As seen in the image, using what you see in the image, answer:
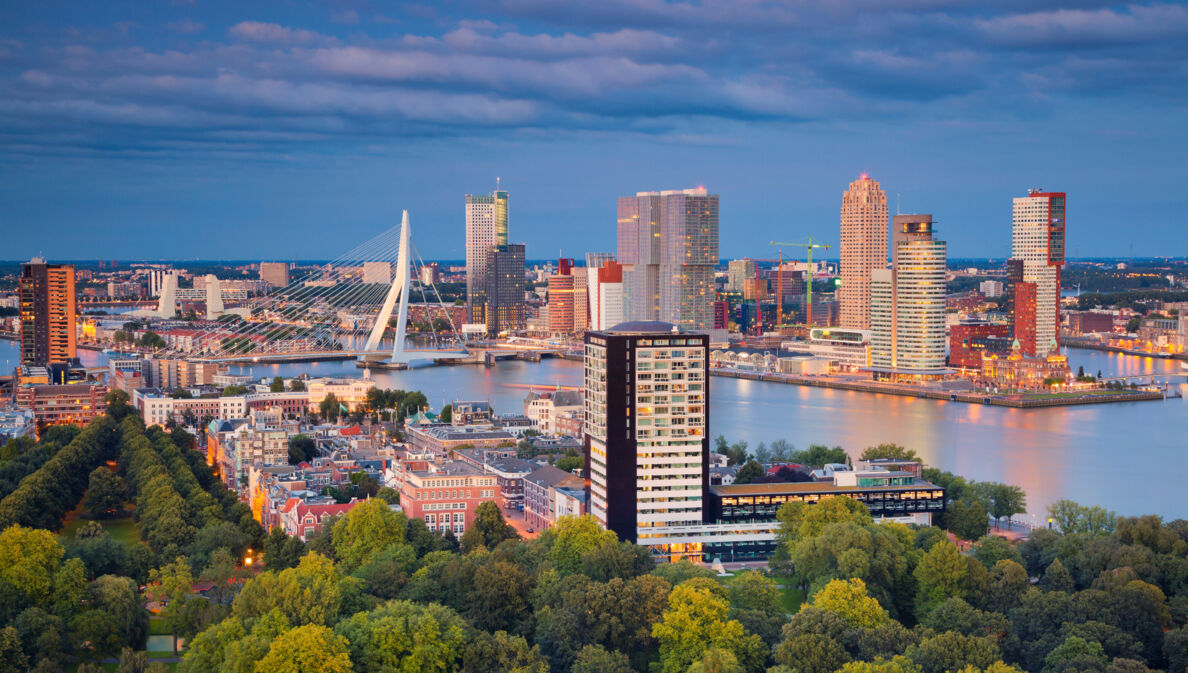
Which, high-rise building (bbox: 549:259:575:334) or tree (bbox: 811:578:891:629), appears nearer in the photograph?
tree (bbox: 811:578:891:629)

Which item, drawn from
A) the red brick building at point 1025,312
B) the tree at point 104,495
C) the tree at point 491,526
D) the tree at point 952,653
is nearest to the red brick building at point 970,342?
the red brick building at point 1025,312

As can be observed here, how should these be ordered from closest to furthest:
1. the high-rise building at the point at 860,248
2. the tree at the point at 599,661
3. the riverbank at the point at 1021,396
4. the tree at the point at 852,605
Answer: the tree at the point at 599,661, the tree at the point at 852,605, the riverbank at the point at 1021,396, the high-rise building at the point at 860,248

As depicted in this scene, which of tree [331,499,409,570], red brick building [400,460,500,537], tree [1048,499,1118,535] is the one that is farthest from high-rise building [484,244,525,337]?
tree [331,499,409,570]

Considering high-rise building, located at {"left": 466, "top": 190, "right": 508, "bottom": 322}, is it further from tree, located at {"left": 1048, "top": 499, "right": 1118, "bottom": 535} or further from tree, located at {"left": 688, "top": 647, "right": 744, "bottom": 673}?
tree, located at {"left": 688, "top": 647, "right": 744, "bottom": 673}

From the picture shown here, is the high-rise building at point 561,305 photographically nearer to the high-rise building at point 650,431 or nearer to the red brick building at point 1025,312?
the red brick building at point 1025,312

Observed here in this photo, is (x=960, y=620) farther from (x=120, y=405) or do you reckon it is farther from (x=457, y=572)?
(x=120, y=405)

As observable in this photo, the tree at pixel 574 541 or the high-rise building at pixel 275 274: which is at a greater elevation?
the high-rise building at pixel 275 274

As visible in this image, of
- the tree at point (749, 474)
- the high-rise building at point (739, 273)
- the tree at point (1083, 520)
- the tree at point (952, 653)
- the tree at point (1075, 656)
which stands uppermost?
the high-rise building at point (739, 273)
